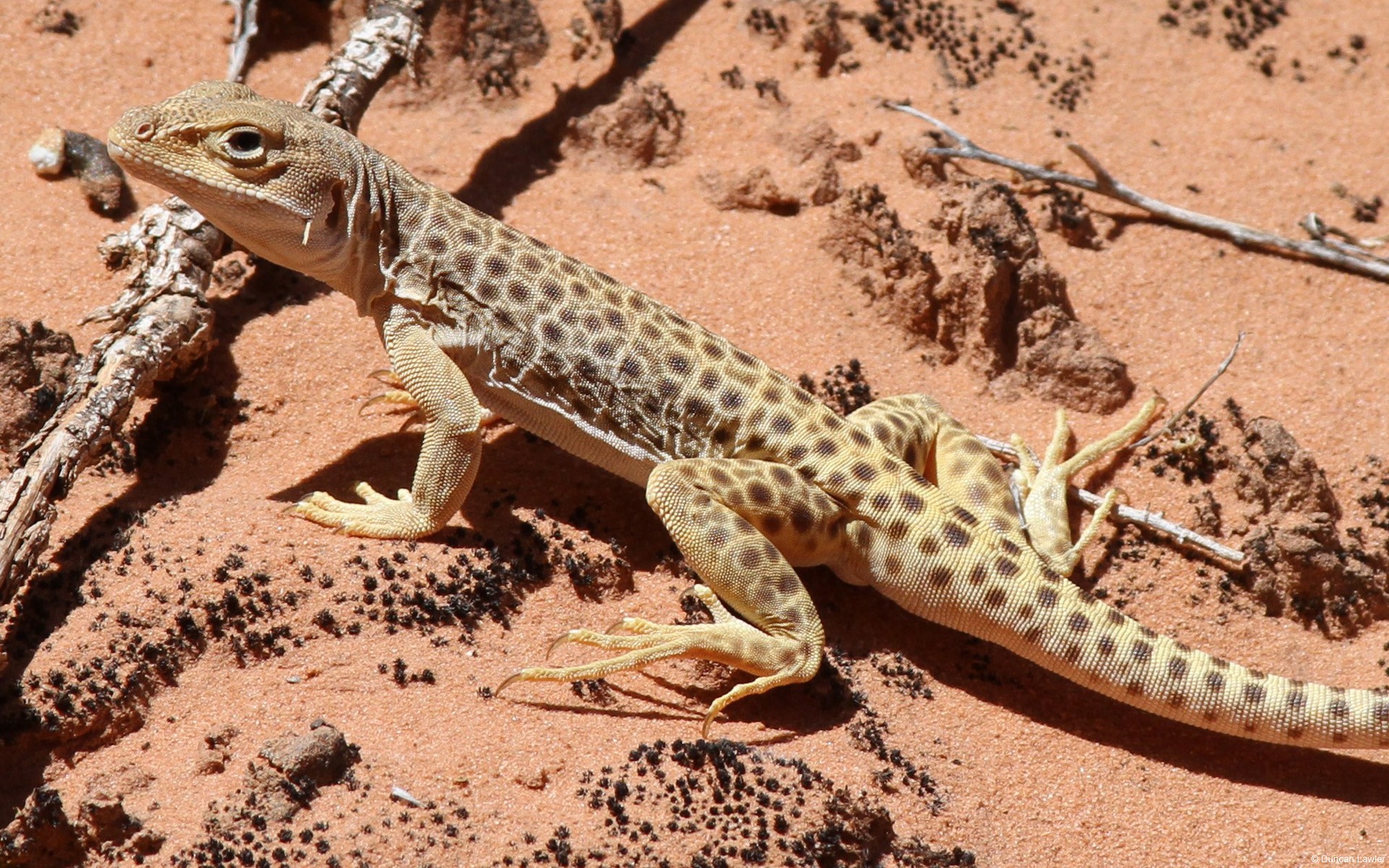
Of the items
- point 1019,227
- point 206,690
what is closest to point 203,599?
point 206,690

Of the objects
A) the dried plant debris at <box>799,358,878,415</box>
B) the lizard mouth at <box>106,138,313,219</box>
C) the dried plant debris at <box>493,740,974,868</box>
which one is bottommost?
the dried plant debris at <box>493,740,974,868</box>

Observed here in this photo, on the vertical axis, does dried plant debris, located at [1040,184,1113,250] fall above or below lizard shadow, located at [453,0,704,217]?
above

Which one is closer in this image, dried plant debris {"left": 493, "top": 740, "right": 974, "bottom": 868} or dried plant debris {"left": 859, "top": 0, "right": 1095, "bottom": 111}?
dried plant debris {"left": 493, "top": 740, "right": 974, "bottom": 868}

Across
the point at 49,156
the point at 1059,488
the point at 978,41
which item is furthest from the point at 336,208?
the point at 978,41

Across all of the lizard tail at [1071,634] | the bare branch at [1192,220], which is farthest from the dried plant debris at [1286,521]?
the bare branch at [1192,220]

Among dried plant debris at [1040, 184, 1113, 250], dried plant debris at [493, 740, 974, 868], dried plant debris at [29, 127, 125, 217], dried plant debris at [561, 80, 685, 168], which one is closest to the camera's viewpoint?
dried plant debris at [493, 740, 974, 868]

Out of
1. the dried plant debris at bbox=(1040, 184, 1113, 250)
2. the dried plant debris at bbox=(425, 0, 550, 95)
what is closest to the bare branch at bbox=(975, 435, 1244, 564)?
the dried plant debris at bbox=(1040, 184, 1113, 250)

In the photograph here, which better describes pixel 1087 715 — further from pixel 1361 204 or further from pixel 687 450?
pixel 1361 204

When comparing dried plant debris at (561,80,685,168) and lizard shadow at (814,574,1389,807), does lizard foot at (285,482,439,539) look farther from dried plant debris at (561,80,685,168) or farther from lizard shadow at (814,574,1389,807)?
dried plant debris at (561,80,685,168)
